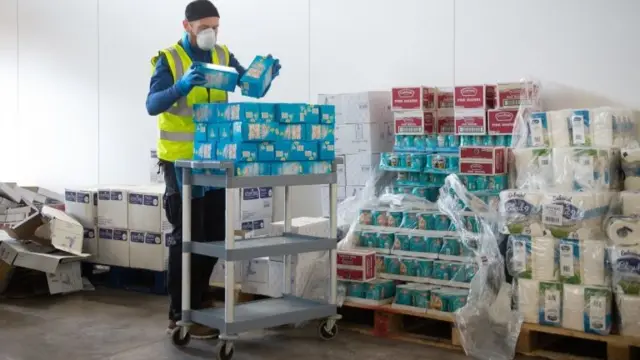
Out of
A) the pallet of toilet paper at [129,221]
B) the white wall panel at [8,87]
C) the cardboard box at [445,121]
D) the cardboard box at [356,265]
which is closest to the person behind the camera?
the cardboard box at [356,265]

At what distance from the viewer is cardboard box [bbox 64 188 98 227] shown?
6.41 meters

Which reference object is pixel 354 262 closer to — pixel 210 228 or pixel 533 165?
pixel 210 228

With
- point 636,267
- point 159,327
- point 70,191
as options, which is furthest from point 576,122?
point 70,191

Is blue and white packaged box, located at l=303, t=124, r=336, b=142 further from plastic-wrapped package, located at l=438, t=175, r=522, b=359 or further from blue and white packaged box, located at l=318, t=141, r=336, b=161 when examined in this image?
plastic-wrapped package, located at l=438, t=175, r=522, b=359

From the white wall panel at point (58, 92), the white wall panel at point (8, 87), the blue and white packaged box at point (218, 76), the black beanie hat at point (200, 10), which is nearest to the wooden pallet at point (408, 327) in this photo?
the blue and white packaged box at point (218, 76)

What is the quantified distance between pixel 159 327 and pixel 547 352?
7.97 ft

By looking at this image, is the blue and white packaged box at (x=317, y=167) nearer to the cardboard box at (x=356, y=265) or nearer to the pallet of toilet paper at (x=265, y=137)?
the pallet of toilet paper at (x=265, y=137)

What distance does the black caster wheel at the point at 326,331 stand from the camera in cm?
463

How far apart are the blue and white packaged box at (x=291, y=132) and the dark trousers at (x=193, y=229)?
2.12 ft

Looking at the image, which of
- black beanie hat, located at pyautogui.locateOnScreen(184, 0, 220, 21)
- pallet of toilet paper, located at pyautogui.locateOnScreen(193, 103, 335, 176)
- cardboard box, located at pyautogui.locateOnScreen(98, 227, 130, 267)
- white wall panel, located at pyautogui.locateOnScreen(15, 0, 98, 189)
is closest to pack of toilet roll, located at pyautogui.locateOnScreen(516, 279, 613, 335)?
pallet of toilet paper, located at pyautogui.locateOnScreen(193, 103, 335, 176)

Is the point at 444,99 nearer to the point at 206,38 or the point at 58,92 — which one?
the point at 206,38

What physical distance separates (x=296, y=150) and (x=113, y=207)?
2542 mm

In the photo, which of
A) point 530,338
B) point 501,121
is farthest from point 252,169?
point 530,338

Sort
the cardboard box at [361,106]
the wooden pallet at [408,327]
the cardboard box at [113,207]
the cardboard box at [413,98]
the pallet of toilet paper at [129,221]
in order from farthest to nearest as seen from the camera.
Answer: the cardboard box at [113,207], the pallet of toilet paper at [129,221], the cardboard box at [361,106], the cardboard box at [413,98], the wooden pallet at [408,327]
